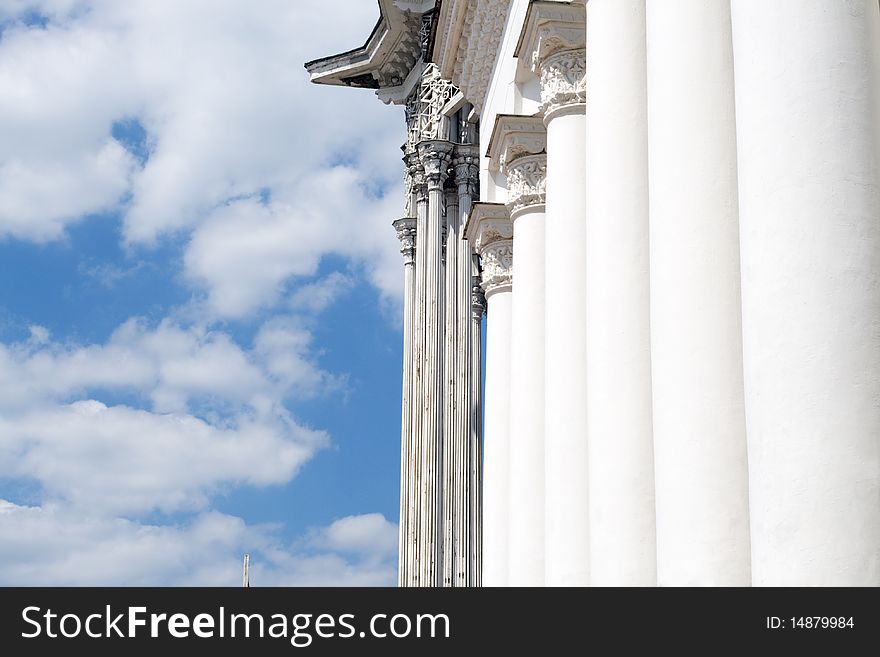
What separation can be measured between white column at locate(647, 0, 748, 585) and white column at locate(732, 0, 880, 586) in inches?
93.5

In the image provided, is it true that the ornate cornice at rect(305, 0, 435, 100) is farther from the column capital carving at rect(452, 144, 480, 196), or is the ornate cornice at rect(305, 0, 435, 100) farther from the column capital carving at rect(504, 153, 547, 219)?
the column capital carving at rect(504, 153, 547, 219)

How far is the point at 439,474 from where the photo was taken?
53594 mm

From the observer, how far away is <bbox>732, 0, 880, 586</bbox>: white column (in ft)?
37.2

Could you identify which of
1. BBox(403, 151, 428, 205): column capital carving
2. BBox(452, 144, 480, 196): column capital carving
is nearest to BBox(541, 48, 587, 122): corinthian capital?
BBox(452, 144, 480, 196): column capital carving

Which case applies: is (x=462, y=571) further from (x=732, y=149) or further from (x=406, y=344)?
(x=732, y=149)

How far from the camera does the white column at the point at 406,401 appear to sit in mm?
54531

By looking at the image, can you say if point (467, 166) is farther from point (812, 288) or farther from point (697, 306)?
point (812, 288)

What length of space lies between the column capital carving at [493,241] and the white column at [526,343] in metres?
3.42

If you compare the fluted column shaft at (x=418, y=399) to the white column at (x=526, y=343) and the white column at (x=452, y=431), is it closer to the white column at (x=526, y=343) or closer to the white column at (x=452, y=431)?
the white column at (x=452, y=431)

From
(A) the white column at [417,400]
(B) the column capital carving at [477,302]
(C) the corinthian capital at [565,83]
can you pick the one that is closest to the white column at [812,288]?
(C) the corinthian capital at [565,83]

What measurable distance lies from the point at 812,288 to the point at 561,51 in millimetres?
12279

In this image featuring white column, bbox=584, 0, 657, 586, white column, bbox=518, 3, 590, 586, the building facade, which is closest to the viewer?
the building facade

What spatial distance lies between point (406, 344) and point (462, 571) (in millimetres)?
11554
